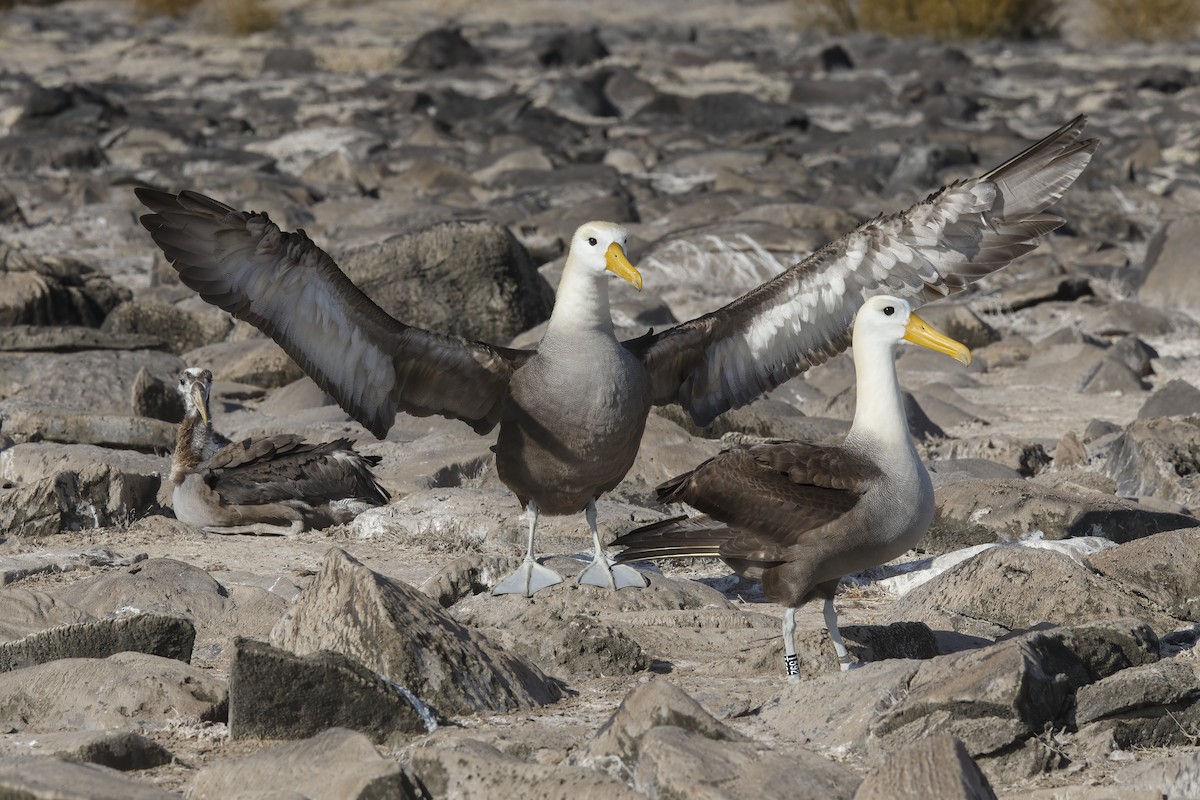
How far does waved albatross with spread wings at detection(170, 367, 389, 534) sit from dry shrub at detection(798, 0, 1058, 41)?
30.9 meters

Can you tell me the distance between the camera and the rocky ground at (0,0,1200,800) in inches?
199

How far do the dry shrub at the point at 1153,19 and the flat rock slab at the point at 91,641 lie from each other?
111 feet

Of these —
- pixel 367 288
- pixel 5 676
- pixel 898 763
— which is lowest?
pixel 367 288

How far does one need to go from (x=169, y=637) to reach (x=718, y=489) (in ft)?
6.86

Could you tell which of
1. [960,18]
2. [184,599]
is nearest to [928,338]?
[184,599]

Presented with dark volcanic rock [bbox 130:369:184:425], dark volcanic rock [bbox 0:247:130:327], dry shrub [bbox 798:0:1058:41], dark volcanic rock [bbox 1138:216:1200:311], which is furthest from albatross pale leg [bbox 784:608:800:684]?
dry shrub [bbox 798:0:1058:41]

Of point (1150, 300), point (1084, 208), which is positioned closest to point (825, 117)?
point (1084, 208)

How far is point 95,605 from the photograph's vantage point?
23.0 ft

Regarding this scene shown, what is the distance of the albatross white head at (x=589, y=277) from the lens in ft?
23.9

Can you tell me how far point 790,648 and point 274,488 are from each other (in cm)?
377

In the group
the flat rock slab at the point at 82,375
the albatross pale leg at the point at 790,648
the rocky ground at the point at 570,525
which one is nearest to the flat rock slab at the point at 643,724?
the rocky ground at the point at 570,525

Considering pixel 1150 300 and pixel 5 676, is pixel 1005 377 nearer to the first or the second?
pixel 1150 300

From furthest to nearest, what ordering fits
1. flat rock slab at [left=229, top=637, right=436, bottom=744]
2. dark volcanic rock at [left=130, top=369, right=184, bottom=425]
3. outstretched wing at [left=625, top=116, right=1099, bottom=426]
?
dark volcanic rock at [left=130, top=369, right=184, bottom=425] → outstretched wing at [left=625, top=116, right=1099, bottom=426] → flat rock slab at [left=229, top=637, right=436, bottom=744]

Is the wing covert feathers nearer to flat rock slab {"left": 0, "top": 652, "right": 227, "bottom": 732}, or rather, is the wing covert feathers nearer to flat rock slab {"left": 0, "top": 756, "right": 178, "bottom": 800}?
flat rock slab {"left": 0, "top": 652, "right": 227, "bottom": 732}
